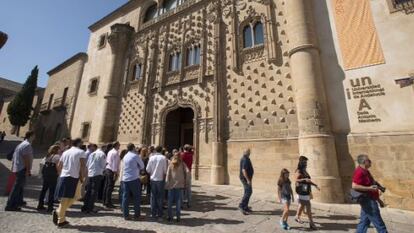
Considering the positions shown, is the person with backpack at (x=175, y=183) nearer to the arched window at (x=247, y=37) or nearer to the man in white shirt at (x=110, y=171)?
the man in white shirt at (x=110, y=171)

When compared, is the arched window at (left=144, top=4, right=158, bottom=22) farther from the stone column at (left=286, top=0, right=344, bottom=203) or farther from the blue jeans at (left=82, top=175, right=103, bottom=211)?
the blue jeans at (left=82, top=175, right=103, bottom=211)

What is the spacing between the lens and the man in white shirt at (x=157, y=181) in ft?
16.5

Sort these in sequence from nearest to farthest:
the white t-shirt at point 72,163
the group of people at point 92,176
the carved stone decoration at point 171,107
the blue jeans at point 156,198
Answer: the white t-shirt at point 72,163
the group of people at point 92,176
the blue jeans at point 156,198
the carved stone decoration at point 171,107

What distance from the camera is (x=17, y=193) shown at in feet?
16.1

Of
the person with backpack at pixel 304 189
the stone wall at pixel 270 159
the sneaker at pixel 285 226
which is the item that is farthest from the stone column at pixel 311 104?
the sneaker at pixel 285 226

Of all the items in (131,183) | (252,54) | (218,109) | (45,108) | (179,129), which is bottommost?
(131,183)

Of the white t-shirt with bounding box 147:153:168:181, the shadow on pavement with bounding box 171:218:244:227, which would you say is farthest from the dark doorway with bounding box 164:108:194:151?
the shadow on pavement with bounding box 171:218:244:227

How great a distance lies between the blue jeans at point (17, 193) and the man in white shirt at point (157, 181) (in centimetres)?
291

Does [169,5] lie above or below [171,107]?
above

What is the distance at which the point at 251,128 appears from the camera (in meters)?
9.98

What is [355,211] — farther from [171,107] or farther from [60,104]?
[60,104]

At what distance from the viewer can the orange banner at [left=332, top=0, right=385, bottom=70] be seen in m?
7.64

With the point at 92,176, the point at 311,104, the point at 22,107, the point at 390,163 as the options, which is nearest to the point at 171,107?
the point at 311,104

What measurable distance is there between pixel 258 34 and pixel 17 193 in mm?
11051
